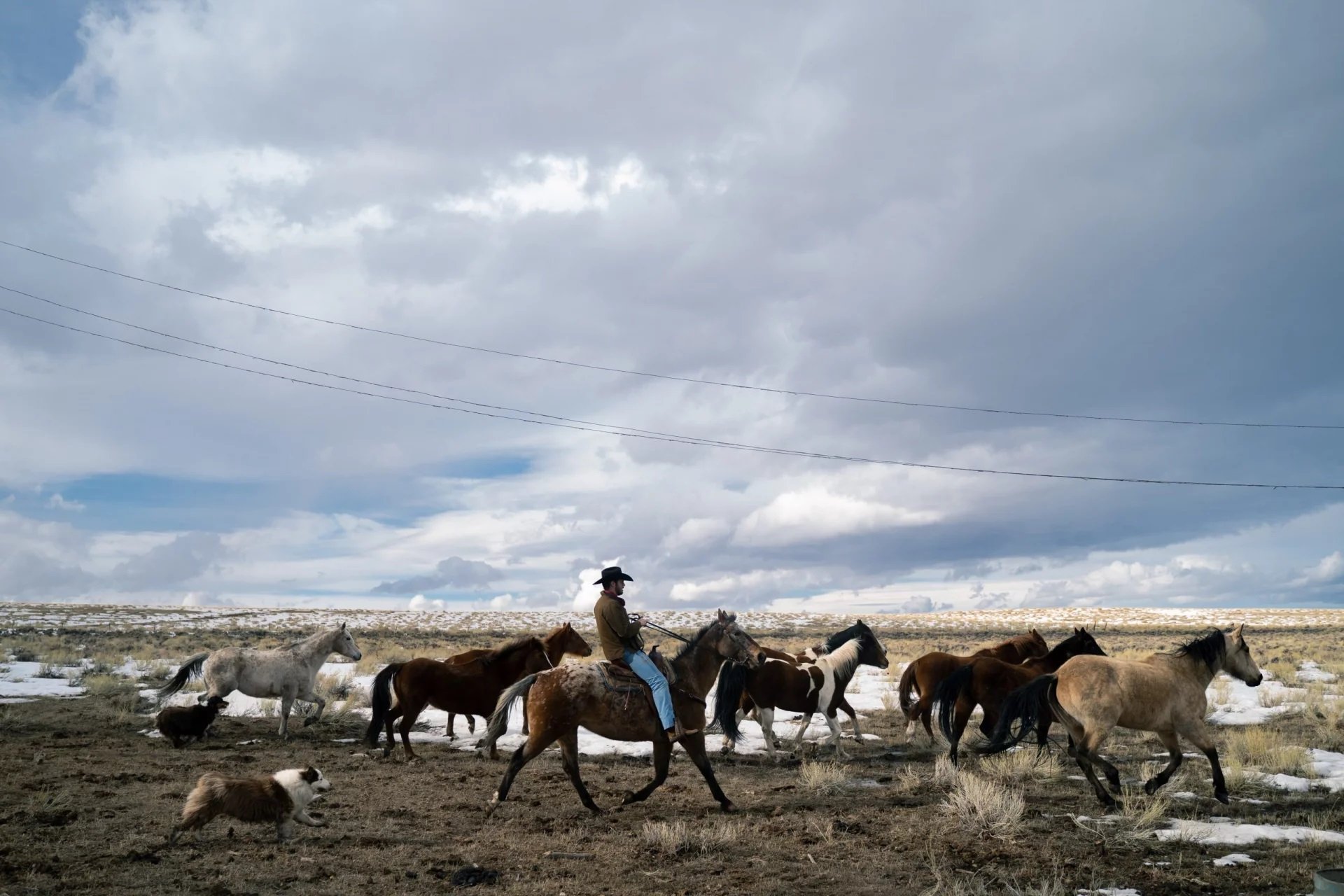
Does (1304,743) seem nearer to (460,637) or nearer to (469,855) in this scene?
(469,855)

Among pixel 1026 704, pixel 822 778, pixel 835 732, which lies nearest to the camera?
pixel 1026 704

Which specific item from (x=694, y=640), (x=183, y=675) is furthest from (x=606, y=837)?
(x=183, y=675)

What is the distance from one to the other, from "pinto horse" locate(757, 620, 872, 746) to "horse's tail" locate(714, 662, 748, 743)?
1.56 meters

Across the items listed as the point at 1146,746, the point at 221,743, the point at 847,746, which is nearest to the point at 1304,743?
the point at 1146,746

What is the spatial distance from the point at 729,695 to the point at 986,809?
4.32 meters

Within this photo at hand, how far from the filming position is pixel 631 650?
9336 mm

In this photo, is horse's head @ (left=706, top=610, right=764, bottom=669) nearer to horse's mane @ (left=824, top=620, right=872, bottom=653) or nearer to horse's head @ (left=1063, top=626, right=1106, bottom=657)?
horse's mane @ (left=824, top=620, right=872, bottom=653)

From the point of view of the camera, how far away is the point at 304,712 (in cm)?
1683

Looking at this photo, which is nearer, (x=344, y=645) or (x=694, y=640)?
(x=694, y=640)

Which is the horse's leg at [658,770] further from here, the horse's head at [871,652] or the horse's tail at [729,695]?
the horse's head at [871,652]

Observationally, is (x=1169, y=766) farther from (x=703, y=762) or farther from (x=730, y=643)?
(x=703, y=762)

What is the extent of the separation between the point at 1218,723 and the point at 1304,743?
2482mm

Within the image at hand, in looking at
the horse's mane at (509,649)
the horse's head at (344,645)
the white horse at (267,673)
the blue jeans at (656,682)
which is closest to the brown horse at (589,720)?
the blue jeans at (656,682)

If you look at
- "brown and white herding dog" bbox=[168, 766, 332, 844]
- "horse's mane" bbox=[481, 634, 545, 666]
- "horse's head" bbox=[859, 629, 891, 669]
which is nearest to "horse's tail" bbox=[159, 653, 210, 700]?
"horse's mane" bbox=[481, 634, 545, 666]
